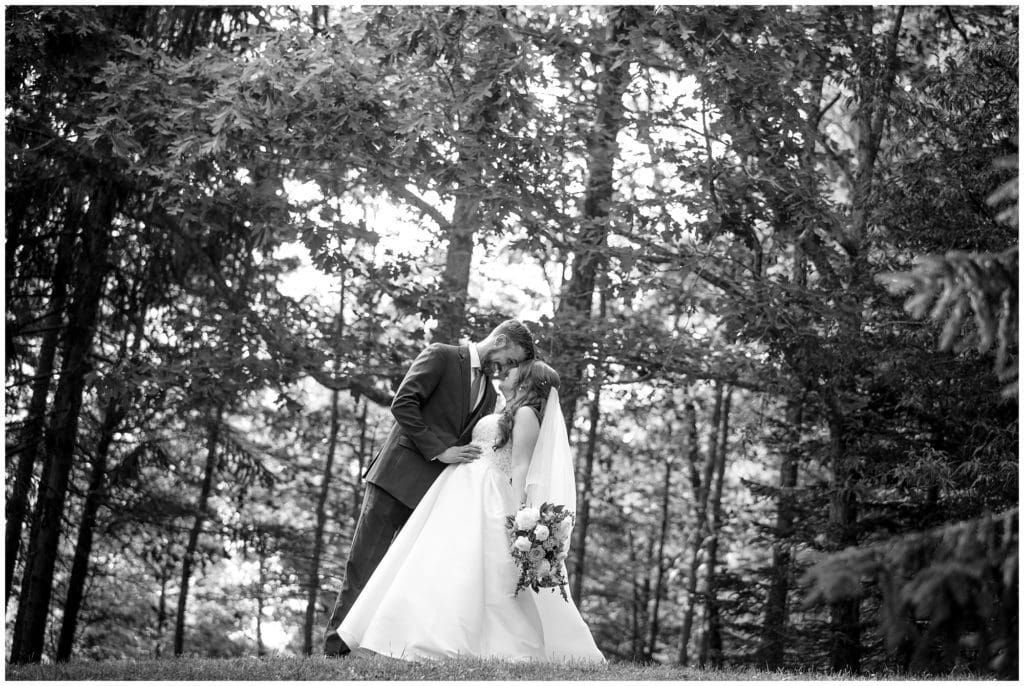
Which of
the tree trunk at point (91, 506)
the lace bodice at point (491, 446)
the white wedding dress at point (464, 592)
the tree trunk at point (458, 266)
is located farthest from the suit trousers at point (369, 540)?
the tree trunk at point (91, 506)

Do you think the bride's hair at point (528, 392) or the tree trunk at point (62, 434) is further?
the tree trunk at point (62, 434)

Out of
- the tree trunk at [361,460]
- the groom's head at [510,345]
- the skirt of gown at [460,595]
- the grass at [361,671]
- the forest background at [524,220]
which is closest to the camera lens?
the grass at [361,671]

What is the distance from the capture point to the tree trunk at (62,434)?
10.3 metres

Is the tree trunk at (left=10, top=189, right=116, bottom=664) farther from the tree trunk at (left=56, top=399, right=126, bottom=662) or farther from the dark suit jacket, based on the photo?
the dark suit jacket

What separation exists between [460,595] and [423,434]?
3.30 feet

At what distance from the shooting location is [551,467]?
599cm

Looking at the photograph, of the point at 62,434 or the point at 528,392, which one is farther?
the point at 62,434

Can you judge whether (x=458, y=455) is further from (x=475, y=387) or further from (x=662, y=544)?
(x=662, y=544)

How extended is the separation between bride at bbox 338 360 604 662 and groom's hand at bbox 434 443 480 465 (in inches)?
1.4

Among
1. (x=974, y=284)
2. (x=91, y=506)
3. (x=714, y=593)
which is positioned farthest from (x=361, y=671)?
(x=91, y=506)

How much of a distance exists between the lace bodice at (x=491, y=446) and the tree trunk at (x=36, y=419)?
580cm

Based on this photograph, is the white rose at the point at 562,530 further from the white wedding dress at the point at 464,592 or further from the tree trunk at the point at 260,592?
the tree trunk at the point at 260,592

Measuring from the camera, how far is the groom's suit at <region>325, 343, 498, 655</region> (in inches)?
239

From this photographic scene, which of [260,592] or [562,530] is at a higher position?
[562,530]
